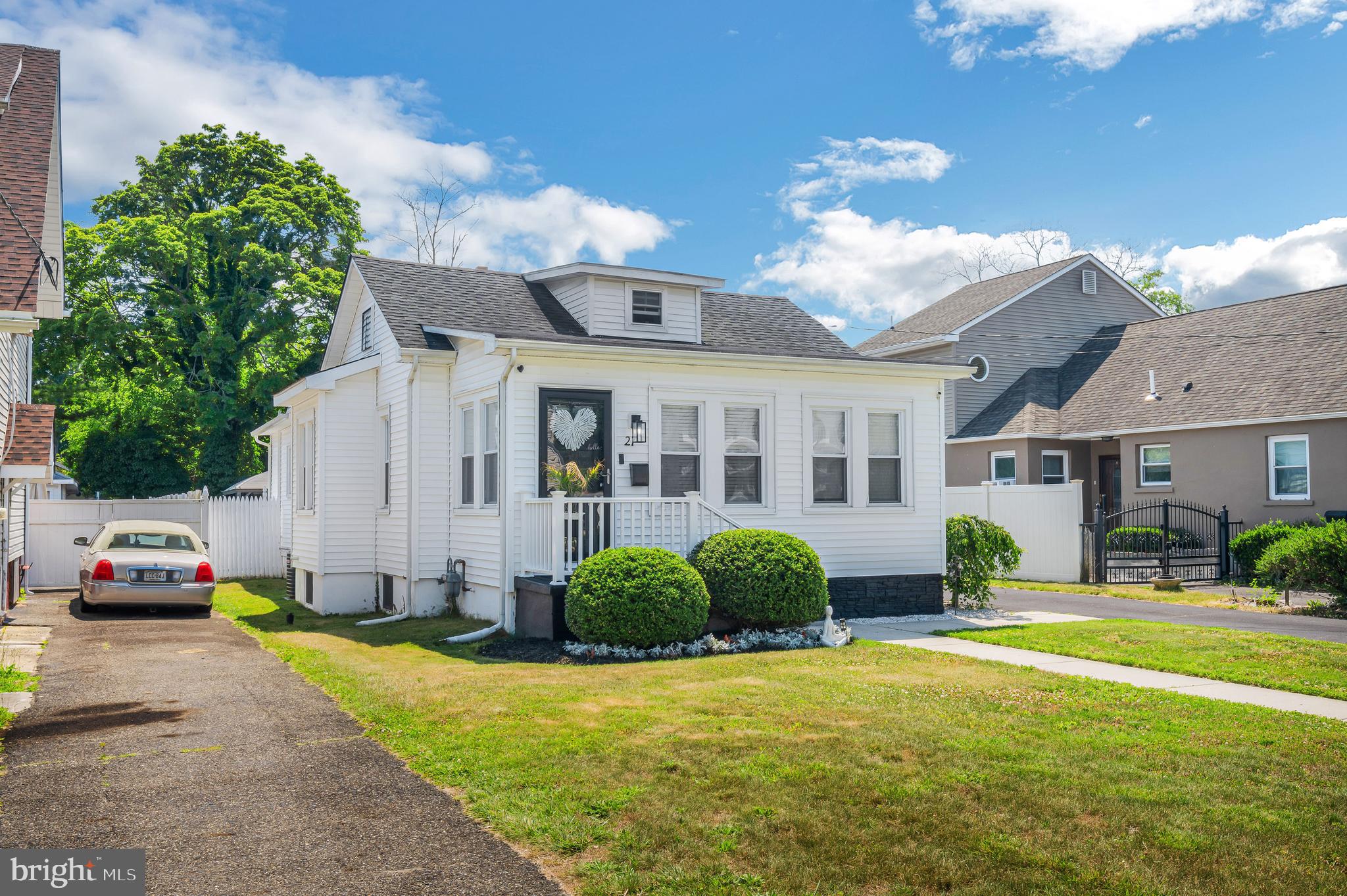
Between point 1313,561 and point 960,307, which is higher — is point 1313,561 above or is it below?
below

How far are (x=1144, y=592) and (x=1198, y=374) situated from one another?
327 inches

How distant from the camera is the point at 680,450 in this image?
13.8m

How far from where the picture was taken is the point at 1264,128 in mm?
18562

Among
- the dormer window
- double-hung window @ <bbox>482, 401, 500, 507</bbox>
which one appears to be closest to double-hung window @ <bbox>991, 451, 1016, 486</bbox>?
the dormer window

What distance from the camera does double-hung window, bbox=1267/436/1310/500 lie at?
2048 centimetres

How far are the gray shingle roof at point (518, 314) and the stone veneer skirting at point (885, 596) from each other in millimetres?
3307

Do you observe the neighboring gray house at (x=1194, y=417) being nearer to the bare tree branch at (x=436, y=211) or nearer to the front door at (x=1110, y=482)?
the front door at (x=1110, y=482)

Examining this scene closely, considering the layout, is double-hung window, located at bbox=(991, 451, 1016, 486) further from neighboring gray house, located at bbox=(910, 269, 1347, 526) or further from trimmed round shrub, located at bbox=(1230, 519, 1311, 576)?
trimmed round shrub, located at bbox=(1230, 519, 1311, 576)

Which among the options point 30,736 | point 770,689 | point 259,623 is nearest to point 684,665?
point 770,689

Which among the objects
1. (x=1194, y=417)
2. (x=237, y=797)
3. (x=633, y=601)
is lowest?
(x=237, y=797)

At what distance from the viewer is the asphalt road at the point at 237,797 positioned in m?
4.41

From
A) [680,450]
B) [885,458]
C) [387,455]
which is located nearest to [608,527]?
[680,450]

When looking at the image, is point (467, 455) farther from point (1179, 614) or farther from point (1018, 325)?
point (1018, 325)

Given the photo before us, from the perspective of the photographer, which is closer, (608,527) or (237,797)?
(237,797)
